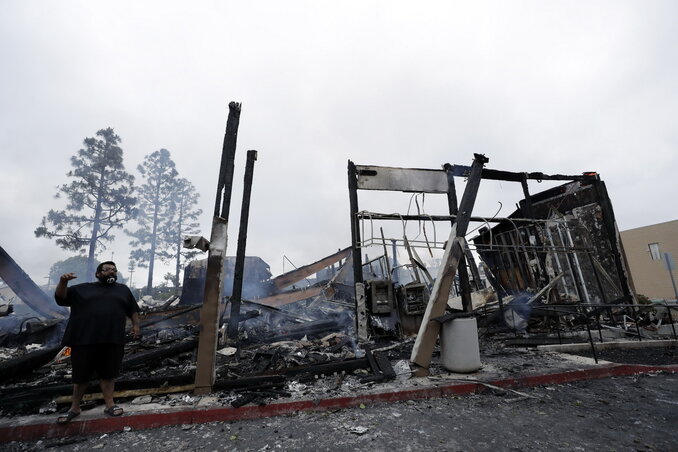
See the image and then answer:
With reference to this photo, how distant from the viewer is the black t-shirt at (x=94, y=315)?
365cm

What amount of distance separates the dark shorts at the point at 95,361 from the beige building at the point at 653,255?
33.6 m

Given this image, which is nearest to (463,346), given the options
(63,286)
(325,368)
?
(325,368)

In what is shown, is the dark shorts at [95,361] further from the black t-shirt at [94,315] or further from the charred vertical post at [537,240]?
the charred vertical post at [537,240]

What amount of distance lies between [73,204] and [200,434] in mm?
30541

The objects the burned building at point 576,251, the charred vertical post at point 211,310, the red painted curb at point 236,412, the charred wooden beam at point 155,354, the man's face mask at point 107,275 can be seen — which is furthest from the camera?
the burned building at point 576,251

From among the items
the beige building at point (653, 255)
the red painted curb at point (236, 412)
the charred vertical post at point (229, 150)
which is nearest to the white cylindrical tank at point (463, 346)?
the red painted curb at point (236, 412)

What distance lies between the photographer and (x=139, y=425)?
349 centimetres

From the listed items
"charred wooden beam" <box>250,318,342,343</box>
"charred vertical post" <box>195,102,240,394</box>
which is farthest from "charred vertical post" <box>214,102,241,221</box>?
"charred wooden beam" <box>250,318,342,343</box>

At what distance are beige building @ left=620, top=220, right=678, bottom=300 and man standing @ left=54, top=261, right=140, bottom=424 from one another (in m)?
33.6

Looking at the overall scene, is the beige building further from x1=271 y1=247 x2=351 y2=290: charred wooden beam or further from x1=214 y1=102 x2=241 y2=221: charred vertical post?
x1=214 y1=102 x2=241 y2=221: charred vertical post

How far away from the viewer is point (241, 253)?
7637mm

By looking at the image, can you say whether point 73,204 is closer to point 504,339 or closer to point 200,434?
point 200,434

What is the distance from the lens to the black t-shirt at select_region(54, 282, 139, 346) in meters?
3.65

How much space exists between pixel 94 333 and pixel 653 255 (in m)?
35.3
